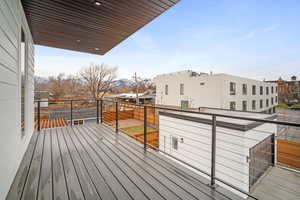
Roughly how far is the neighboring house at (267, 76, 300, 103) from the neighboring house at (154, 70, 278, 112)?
12.3 feet

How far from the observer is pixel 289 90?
66.4 ft

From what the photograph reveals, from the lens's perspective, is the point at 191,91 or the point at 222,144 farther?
the point at 191,91

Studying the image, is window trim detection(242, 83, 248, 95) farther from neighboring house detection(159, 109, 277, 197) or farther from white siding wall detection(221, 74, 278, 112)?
neighboring house detection(159, 109, 277, 197)

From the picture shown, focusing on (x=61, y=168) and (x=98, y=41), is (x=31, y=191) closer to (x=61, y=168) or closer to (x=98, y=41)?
(x=61, y=168)

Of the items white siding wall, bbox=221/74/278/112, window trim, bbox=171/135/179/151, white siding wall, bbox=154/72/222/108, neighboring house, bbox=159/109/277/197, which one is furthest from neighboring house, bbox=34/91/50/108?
white siding wall, bbox=221/74/278/112

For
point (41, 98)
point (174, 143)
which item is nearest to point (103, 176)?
point (174, 143)

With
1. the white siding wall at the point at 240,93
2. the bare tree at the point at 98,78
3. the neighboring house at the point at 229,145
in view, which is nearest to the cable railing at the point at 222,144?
the neighboring house at the point at 229,145

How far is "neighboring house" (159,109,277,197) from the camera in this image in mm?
3336

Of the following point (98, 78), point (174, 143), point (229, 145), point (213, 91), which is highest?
point (98, 78)

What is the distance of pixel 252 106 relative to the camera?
1509 cm

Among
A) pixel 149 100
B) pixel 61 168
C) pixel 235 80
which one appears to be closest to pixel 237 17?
pixel 235 80

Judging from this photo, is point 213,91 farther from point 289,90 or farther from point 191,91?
point 289,90

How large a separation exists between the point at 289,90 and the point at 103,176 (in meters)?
28.0

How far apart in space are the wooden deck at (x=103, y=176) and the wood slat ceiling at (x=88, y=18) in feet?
8.20
